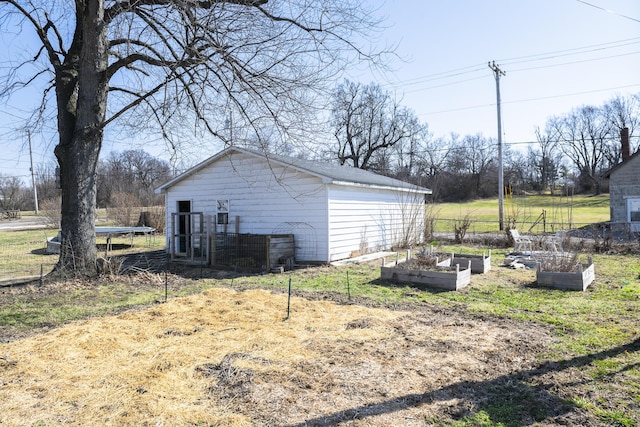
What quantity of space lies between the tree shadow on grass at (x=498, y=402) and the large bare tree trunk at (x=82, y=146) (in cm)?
820

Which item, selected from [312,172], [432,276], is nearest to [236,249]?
[312,172]

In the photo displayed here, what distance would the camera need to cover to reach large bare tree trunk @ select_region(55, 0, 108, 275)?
9.16m

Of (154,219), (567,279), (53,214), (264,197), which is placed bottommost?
(567,279)

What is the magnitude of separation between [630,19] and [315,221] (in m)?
8.22

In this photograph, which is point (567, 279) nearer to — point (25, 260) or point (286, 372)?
point (286, 372)

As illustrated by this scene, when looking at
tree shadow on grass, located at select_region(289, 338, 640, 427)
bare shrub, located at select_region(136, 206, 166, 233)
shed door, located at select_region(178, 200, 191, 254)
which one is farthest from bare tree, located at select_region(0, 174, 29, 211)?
tree shadow on grass, located at select_region(289, 338, 640, 427)

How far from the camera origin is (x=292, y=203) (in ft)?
41.3

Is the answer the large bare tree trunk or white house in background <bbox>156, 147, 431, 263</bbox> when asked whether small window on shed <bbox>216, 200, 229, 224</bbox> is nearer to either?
white house in background <bbox>156, 147, 431, 263</bbox>

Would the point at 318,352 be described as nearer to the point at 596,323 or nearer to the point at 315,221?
the point at 596,323

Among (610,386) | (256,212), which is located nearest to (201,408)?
(610,386)

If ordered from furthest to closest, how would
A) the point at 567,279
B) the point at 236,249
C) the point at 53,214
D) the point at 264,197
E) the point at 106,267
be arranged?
1. the point at 53,214
2. the point at 264,197
3. the point at 236,249
4. the point at 106,267
5. the point at 567,279

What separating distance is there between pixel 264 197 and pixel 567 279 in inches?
335

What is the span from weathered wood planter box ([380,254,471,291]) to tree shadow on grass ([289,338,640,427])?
4.09 meters

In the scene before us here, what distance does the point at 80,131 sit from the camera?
9234 millimetres
